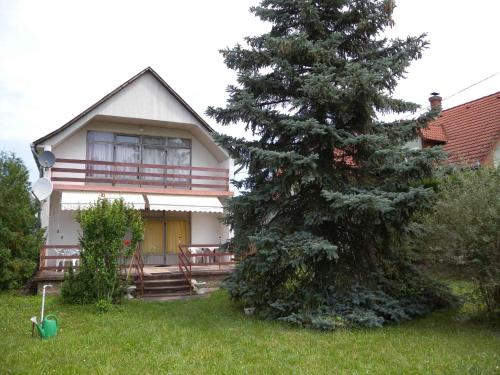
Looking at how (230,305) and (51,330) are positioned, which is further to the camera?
(230,305)

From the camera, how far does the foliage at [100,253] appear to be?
13492 millimetres

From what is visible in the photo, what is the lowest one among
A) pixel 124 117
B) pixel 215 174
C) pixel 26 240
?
pixel 26 240

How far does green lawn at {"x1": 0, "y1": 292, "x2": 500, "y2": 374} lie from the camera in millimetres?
7453

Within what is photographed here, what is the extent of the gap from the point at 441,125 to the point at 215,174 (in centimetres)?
1304

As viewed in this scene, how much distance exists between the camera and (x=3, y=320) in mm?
Answer: 11477

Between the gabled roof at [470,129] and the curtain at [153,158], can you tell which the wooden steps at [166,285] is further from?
the gabled roof at [470,129]

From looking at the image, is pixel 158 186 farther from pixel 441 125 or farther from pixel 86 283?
pixel 441 125

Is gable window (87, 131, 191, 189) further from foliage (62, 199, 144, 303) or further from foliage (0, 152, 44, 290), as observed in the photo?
foliage (62, 199, 144, 303)

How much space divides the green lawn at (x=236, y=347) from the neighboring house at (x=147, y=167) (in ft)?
30.2

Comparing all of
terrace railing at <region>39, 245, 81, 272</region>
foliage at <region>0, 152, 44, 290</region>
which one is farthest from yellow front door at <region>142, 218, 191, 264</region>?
foliage at <region>0, 152, 44, 290</region>

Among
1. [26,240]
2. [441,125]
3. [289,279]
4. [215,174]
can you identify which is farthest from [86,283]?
[441,125]

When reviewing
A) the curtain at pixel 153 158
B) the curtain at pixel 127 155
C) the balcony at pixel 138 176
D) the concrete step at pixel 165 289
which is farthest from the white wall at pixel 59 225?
the concrete step at pixel 165 289

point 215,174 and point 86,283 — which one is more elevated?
point 215,174

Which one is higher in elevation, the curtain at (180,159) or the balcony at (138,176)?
the curtain at (180,159)
